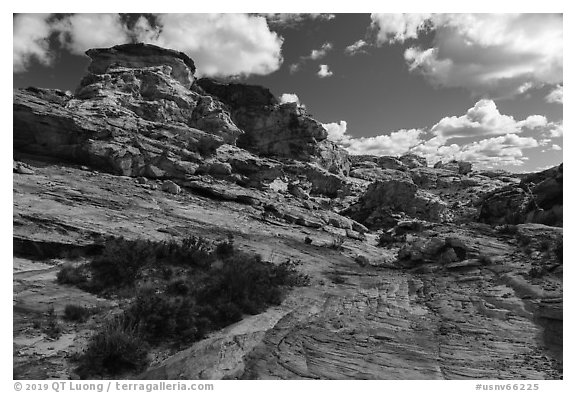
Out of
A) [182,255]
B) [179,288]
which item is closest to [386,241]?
[182,255]

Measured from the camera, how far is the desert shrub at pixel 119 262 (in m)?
15.0

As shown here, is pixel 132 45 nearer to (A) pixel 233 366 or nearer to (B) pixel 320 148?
(B) pixel 320 148

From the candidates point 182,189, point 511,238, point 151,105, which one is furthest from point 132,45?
point 511,238

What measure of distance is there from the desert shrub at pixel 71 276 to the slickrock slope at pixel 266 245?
631mm

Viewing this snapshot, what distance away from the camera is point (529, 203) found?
40.6m

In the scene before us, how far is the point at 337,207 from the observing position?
236ft

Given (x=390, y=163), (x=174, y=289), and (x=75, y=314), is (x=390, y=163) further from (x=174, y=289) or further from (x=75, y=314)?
(x=75, y=314)

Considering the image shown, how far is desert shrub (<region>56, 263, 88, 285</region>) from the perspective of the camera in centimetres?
1420

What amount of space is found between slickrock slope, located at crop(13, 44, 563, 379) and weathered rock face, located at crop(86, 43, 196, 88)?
44 cm

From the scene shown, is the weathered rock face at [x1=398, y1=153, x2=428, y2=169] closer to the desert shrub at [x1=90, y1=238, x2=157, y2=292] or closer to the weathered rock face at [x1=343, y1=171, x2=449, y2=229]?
the weathered rock face at [x1=343, y1=171, x2=449, y2=229]

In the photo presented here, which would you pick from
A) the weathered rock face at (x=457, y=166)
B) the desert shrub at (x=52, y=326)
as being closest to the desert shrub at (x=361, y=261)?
the desert shrub at (x=52, y=326)

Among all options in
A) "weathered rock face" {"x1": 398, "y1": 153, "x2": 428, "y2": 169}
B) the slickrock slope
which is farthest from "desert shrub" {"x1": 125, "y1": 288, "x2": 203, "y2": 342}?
"weathered rock face" {"x1": 398, "y1": 153, "x2": 428, "y2": 169}
